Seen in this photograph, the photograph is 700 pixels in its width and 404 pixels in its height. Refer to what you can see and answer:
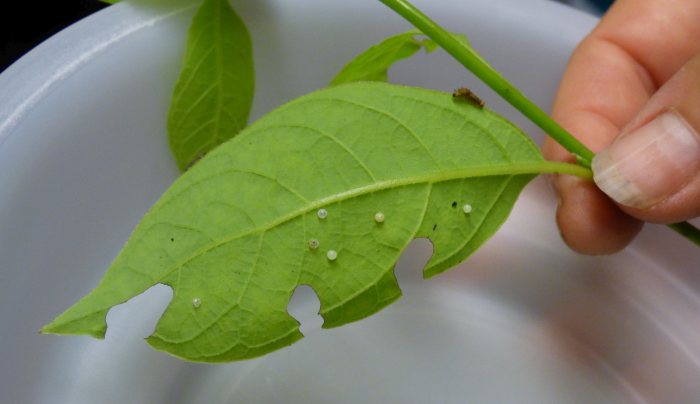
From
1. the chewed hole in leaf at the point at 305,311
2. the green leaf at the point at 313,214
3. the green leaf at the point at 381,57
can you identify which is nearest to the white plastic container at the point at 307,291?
the chewed hole in leaf at the point at 305,311

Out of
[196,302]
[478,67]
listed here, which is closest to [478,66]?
[478,67]

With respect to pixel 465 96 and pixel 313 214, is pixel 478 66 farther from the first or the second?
pixel 313 214

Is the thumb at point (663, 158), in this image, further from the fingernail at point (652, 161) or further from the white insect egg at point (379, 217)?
the white insect egg at point (379, 217)

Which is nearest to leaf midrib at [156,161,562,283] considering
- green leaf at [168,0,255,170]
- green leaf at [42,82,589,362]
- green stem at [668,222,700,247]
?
green leaf at [42,82,589,362]

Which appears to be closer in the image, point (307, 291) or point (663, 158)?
point (663, 158)

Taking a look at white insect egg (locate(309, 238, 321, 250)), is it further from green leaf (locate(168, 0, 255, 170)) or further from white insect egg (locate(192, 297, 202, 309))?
green leaf (locate(168, 0, 255, 170))

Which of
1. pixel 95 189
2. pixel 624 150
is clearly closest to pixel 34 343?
pixel 95 189
